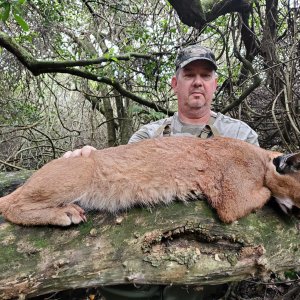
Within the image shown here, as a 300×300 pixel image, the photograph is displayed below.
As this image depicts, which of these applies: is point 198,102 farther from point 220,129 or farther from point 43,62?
point 43,62

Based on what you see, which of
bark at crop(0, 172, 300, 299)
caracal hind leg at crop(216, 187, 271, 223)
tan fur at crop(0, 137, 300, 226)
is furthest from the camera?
tan fur at crop(0, 137, 300, 226)

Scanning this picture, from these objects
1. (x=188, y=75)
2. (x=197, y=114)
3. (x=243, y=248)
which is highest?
(x=188, y=75)

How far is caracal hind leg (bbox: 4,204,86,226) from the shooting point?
10.1 feet

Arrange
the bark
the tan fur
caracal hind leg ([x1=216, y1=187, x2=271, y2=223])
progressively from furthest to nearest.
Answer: the tan fur
caracal hind leg ([x1=216, y1=187, x2=271, y2=223])
the bark

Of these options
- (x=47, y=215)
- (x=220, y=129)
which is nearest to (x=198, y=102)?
(x=220, y=129)

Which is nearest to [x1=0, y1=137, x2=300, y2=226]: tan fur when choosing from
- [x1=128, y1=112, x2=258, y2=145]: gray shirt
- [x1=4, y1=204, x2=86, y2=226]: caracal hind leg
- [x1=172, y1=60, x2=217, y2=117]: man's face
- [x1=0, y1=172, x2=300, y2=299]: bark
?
[x1=4, y1=204, x2=86, y2=226]: caracal hind leg

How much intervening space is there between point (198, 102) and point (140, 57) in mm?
2586

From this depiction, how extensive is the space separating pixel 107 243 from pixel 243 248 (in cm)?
109

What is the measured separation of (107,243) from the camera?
291 cm

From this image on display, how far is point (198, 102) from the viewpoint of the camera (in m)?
5.02

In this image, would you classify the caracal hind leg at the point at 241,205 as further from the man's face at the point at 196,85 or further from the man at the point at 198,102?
the man's face at the point at 196,85

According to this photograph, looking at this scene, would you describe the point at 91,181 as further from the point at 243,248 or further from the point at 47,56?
the point at 47,56

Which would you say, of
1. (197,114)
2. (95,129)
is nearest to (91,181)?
(197,114)

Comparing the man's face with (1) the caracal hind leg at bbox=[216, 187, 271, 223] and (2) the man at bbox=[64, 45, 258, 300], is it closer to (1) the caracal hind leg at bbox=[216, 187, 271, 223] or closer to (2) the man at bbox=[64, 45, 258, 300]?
(2) the man at bbox=[64, 45, 258, 300]
